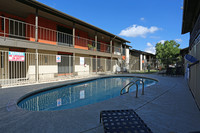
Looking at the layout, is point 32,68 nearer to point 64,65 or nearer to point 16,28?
point 64,65

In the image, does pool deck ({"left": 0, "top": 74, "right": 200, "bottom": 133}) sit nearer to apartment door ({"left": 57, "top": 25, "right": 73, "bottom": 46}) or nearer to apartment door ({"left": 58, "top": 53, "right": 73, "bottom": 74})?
apartment door ({"left": 58, "top": 53, "right": 73, "bottom": 74})

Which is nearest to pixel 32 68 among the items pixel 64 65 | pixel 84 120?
pixel 64 65

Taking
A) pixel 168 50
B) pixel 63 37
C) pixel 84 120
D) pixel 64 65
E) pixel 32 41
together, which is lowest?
pixel 84 120

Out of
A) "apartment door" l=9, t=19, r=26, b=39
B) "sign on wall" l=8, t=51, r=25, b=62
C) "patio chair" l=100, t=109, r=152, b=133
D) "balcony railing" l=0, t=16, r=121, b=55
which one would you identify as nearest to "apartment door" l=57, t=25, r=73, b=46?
"balcony railing" l=0, t=16, r=121, b=55

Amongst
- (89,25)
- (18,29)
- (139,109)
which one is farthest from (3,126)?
(89,25)

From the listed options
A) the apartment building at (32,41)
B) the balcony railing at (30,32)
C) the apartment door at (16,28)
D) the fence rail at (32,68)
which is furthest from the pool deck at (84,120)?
the apartment door at (16,28)

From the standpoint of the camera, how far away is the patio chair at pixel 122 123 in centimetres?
171

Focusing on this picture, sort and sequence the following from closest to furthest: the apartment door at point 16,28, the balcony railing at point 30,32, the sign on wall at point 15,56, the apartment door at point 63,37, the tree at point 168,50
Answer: the sign on wall at point 15,56, the balcony railing at point 30,32, the apartment door at point 16,28, the apartment door at point 63,37, the tree at point 168,50

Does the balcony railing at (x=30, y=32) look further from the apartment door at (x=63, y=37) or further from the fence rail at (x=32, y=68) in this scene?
the fence rail at (x=32, y=68)

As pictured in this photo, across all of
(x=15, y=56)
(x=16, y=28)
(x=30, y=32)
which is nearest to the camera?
(x=15, y=56)

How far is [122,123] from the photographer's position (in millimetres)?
1900

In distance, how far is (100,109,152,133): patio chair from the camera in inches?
67.3

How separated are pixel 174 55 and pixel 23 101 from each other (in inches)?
1198

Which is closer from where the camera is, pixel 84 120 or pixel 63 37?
pixel 84 120
